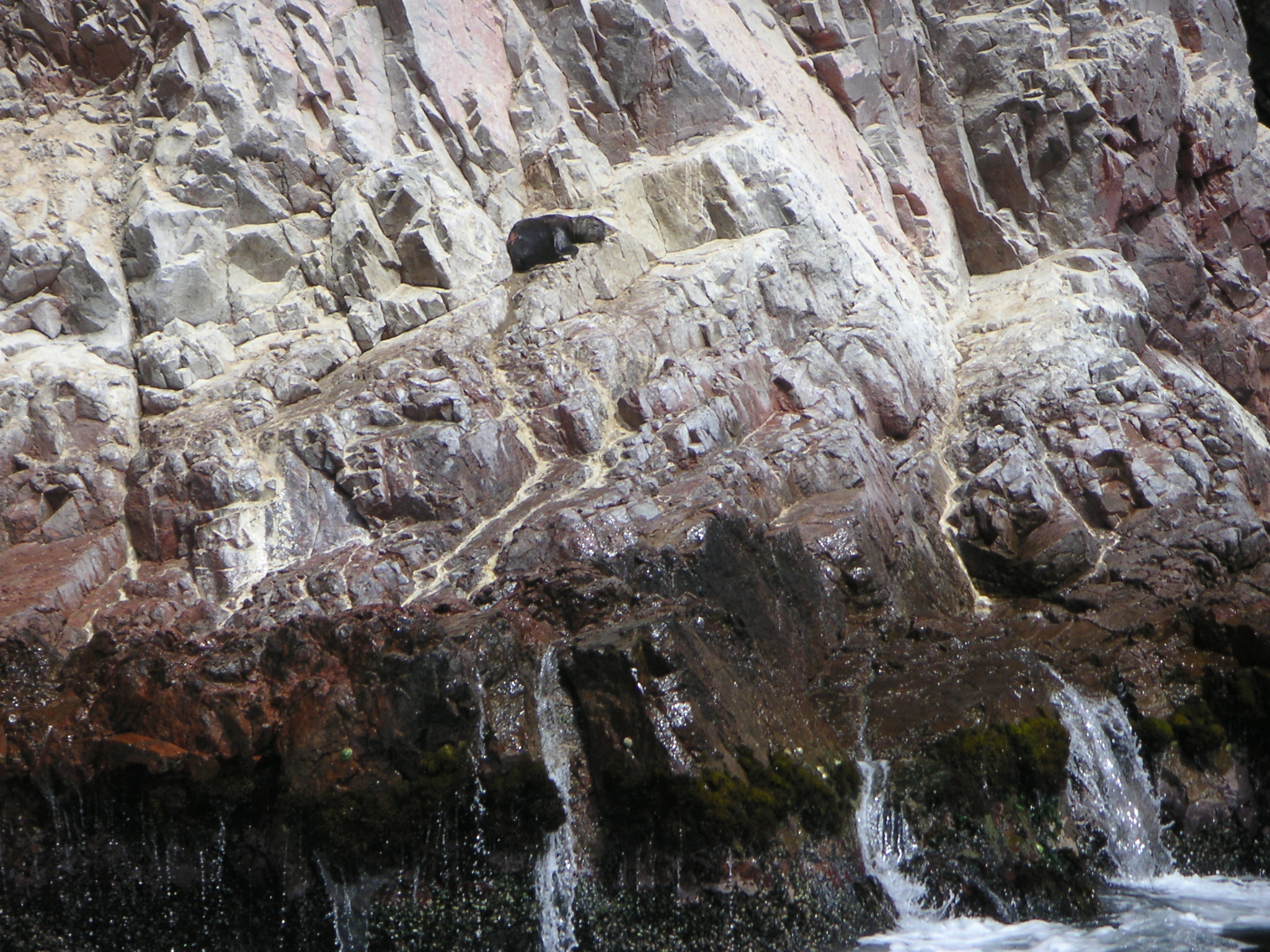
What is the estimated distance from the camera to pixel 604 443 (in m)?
17.1

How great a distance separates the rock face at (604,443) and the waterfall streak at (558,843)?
0.07m

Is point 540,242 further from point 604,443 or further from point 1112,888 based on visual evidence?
point 1112,888

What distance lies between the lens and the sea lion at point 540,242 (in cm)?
1930

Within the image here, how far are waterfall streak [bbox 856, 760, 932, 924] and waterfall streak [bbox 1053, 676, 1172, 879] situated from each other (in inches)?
76.7

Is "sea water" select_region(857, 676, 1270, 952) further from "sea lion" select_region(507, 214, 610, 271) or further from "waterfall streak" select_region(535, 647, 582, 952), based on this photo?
"sea lion" select_region(507, 214, 610, 271)

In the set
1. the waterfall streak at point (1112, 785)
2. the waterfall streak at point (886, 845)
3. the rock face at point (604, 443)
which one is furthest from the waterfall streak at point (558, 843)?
the waterfall streak at point (1112, 785)

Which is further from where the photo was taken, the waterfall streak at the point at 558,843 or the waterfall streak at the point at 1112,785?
the waterfall streak at the point at 1112,785

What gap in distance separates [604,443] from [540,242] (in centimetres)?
431

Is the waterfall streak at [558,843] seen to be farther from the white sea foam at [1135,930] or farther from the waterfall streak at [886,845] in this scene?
the waterfall streak at [886,845]

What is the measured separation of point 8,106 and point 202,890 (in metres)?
15.2

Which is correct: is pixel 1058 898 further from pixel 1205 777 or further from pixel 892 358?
pixel 892 358

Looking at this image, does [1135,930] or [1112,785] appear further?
[1112,785]

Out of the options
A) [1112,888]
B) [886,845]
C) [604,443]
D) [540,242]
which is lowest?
[1112,888]

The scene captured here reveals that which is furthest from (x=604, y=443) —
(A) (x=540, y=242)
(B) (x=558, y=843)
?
(B) (x=558, y=843)
